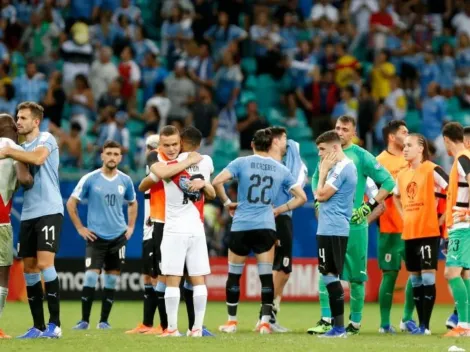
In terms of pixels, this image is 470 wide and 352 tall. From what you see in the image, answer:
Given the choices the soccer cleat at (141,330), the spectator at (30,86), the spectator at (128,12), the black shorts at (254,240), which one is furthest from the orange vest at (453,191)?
the spectator at (128,12)

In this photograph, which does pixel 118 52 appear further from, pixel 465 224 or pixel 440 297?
pixel 465 224

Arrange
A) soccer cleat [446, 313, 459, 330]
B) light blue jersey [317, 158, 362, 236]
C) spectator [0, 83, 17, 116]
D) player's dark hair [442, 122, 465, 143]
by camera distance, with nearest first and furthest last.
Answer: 1. light blue jersey [317, 158, 362, 236]
2. player's dark hair [442, 122, 465, 143]
3. soccer cleat [446, 313, 459, 330]
4. spectator [0, 83, 17, 116]

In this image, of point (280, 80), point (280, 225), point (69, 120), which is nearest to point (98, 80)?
point (69, 120)

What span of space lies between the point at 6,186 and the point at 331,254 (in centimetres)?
361

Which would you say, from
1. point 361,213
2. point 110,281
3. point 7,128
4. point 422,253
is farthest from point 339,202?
point 7,128

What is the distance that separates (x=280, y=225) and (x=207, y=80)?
10.8 metres

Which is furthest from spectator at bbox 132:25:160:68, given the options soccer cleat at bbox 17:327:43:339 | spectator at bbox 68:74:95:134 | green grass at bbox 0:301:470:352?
soccer cleat at bbox 17:327:43:339

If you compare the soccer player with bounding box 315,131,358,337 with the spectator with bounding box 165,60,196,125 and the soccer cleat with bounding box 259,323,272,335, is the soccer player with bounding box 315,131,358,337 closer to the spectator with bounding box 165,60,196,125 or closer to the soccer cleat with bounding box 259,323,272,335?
the soccer cleat with bounding box 259,323,272,335

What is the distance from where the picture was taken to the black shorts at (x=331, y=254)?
12555 mm

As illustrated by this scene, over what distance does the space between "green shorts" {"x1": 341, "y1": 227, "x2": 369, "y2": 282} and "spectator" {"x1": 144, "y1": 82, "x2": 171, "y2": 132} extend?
33.7 feet

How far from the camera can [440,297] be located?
20.4 meters

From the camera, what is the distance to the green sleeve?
43.8 feet

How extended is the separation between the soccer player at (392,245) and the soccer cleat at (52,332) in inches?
163

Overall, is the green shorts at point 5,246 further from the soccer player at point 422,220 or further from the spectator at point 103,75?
the spectator at point 103,75
